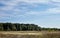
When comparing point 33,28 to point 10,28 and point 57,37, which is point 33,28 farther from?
point 57,37

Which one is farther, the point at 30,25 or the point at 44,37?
the point at 30,25

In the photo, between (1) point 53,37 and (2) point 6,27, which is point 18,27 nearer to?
(2) point 6,27

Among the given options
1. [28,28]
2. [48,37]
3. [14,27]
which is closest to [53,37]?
[48,37]

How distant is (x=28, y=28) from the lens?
7831 centimetres

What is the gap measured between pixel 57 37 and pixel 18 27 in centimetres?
5201

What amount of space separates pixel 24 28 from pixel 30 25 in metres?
3.51

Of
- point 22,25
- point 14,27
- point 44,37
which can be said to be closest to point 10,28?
point 14,27

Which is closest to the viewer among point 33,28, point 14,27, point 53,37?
point 53,37

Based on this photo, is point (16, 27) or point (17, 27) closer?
point (17, 27)

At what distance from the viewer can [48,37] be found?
77.5 feet

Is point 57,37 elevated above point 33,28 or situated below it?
above

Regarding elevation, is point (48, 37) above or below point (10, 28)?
above

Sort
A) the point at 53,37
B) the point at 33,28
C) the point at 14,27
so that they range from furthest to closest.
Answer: the point at 33,28, the point at 14,27, the point at 53,37

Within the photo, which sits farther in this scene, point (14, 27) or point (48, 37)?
point (14, 27)
